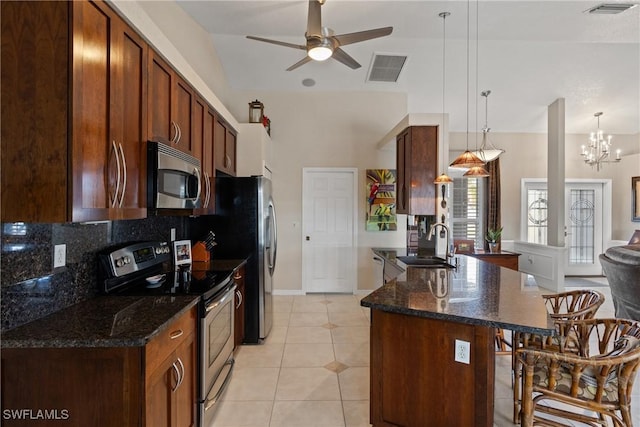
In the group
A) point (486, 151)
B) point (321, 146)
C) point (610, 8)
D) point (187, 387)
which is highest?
point (610, 8)

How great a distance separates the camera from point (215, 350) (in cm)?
219

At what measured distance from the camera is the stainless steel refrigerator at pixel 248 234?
3.31m

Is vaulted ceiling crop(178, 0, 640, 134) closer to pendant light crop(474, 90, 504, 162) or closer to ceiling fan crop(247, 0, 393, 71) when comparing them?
pendant light crop(474, 90, 504, 162)

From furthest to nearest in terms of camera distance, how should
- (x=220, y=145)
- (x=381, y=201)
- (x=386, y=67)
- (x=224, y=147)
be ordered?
(x=381, y=201) → (x=386, y=67) → (x=224, y=147) → (x=220, y=145)

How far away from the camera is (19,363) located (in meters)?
1.25

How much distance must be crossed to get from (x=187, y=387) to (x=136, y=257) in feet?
3.11

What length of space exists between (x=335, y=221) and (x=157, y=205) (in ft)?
11.6

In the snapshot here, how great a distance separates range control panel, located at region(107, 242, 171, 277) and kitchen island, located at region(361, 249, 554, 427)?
4.95 feet

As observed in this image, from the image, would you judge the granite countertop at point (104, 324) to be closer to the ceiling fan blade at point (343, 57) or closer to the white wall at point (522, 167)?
the ceiling fan blade at point (343, 57)

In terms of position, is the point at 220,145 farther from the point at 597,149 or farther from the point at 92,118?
the point at 597,149

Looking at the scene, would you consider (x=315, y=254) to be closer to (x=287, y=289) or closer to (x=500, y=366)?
(x=287, y=289)

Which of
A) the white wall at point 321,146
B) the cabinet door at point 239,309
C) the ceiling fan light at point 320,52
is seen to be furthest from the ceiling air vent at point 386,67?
the cabinet door at point 239,309

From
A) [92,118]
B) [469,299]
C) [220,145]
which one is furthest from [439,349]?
[220,145]

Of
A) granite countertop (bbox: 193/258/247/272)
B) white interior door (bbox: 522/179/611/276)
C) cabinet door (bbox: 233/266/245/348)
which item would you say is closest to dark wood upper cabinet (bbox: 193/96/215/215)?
granite countertop (bbox: 193/258/247/272)
